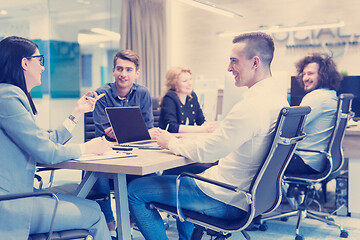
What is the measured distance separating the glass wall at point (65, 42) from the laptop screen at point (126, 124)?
3463mm

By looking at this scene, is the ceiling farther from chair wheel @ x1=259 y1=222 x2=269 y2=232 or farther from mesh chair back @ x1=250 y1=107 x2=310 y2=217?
mesh chair back @ x1=250 y1=107 x2=310 y2=217

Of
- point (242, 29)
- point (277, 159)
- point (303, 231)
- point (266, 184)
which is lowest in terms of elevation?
point (303, 231)

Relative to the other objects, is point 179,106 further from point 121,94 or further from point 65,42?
point 65,42

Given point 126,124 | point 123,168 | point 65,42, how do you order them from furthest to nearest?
1. point 65,42
2. point 126,124
3. point 123,168

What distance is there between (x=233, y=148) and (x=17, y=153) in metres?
0.95

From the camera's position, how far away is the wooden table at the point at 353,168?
3852mm

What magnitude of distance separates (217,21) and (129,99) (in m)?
5.03

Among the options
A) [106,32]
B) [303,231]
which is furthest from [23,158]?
[106,32]

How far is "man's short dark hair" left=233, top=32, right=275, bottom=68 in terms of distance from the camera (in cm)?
207

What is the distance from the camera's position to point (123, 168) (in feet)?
5.91

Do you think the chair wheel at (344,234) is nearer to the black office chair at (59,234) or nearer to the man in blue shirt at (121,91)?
the man in blue shirt at (121,91)

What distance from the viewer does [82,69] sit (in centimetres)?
657

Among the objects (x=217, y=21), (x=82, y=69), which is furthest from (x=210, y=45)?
(x=82, y=69)

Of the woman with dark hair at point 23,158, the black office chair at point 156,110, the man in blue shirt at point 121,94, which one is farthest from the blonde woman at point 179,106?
the woman with dark hair at point 23,158
